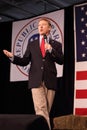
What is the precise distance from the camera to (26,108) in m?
4.80

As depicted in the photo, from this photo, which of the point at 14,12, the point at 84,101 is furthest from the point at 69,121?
the point at 14,12

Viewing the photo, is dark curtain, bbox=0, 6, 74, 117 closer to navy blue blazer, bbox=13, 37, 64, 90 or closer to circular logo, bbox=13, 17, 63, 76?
circular logo, bbox=13, 17, 63, 76

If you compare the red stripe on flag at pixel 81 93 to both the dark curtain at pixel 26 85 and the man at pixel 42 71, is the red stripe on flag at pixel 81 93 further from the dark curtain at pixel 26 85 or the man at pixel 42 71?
the man at pixel 42 71

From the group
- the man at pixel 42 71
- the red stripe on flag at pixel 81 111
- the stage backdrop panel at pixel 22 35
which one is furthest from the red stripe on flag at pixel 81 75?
the man at pixel 42 71

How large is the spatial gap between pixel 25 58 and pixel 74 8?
1.72 metres

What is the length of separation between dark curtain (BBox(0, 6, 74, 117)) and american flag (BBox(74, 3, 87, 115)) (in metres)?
0.10

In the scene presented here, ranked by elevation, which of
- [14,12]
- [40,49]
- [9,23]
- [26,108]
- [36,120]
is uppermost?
[14,12]

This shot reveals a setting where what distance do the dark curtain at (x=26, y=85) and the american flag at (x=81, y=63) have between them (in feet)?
0.33

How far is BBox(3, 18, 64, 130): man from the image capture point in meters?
2.63

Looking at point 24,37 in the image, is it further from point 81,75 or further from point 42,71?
point 42,71

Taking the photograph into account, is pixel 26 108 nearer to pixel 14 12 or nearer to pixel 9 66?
pixel 9 66

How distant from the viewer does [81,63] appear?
13.4ft

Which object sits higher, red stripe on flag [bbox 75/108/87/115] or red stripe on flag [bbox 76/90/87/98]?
red stripe on flag [bbox 76/90/87/98]

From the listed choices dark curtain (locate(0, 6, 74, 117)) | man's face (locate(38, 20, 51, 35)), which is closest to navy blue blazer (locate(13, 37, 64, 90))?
man's face (locate(38, 20, 51, 35))
